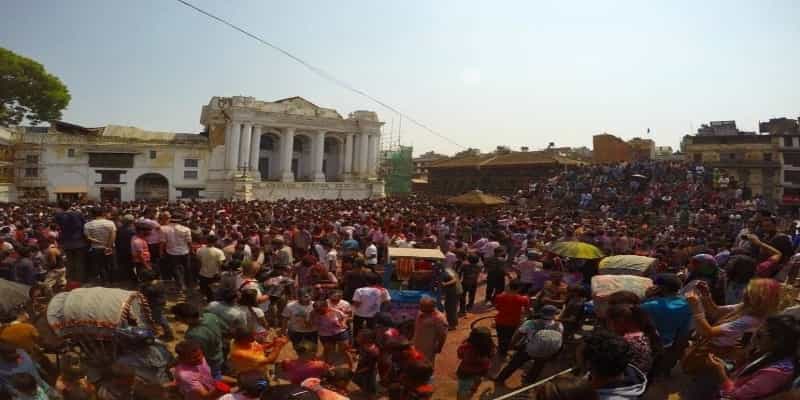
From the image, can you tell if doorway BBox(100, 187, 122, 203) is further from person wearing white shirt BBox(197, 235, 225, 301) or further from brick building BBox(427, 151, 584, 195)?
person wearing white shirt BBox(197, 235, 225, 301)

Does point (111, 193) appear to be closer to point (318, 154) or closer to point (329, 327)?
point (318, 154)

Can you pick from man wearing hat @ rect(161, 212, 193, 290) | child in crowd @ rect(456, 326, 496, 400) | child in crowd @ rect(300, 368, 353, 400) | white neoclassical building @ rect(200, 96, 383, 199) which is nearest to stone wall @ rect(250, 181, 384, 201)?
white neoclassical building @ rect(200, 96, 383, 199)

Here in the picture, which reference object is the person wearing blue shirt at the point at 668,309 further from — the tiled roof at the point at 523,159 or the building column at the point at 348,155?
the building column at the point at 348,155

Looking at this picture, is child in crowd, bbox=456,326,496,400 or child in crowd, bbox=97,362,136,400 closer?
child in crowd, bbox=97,362,136,400

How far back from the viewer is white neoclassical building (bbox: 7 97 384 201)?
126 ft

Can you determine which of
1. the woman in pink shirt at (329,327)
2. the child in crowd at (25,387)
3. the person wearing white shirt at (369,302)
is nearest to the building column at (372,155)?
the person wearing white shirt at (369,302)

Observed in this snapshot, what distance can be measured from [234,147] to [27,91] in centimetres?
1778

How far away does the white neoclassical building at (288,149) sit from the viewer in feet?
141

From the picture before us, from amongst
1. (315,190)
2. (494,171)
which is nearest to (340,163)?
(315,190)

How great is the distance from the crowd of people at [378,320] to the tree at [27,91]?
3804 cm

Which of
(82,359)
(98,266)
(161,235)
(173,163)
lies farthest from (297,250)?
(173,163)

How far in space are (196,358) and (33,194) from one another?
4254cm

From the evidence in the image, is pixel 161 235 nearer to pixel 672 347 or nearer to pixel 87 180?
pixel 672 347

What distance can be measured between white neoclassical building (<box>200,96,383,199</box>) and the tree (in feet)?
41.1
